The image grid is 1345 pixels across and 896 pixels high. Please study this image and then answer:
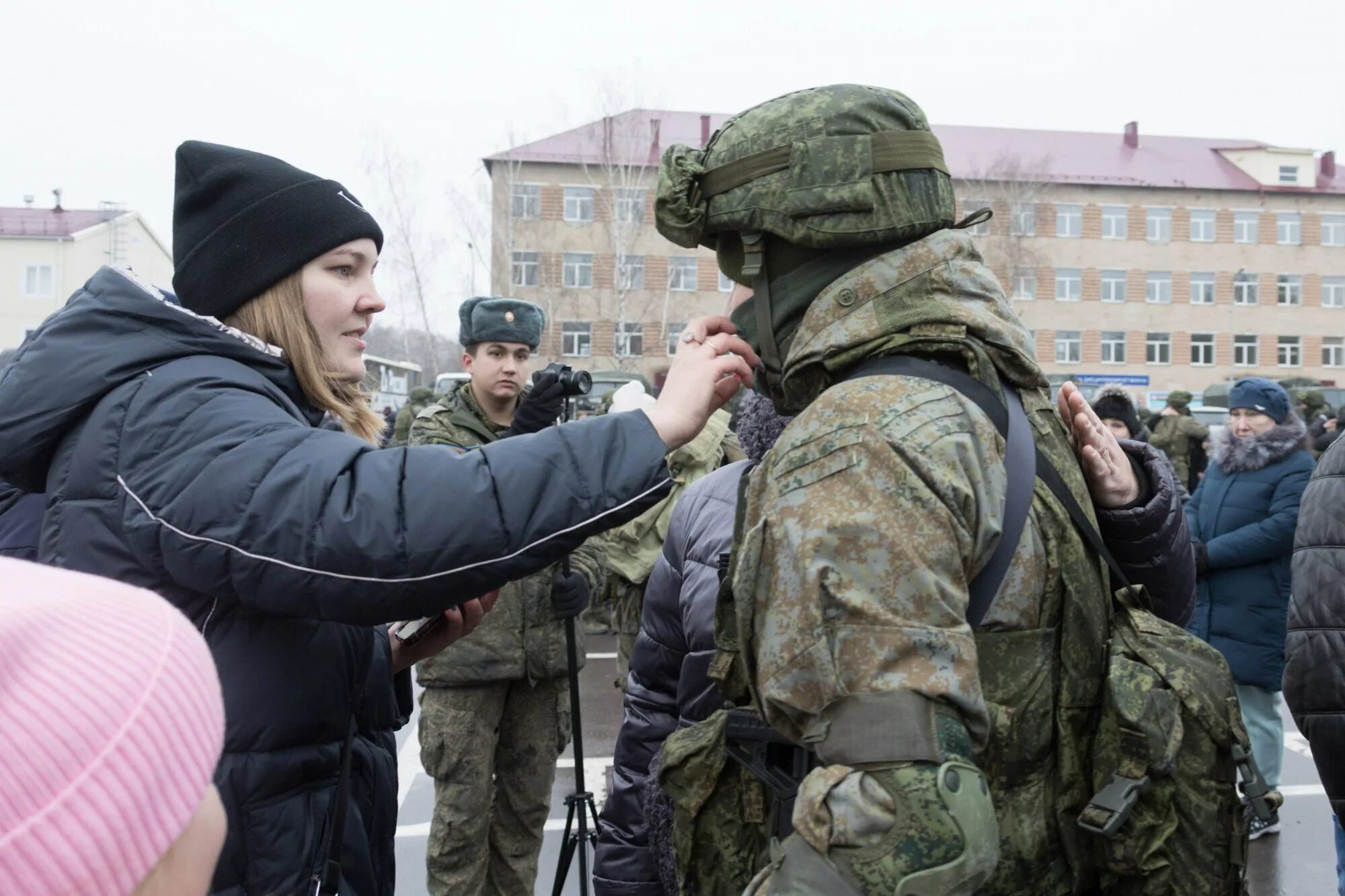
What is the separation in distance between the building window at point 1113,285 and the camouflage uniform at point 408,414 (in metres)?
39.1

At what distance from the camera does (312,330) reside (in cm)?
194

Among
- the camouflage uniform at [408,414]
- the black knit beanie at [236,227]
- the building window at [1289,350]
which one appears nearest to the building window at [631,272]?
the camouflage uniform at [408,414]

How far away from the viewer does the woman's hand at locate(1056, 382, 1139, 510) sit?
2031 millimetres

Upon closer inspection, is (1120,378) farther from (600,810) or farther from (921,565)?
(921,565)

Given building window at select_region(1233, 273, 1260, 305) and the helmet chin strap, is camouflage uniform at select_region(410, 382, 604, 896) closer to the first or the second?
the helmet chin strap

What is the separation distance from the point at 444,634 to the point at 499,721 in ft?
7.08

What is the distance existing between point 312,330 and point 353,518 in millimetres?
565

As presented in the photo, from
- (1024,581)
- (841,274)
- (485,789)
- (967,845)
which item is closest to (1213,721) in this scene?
(1024,581)

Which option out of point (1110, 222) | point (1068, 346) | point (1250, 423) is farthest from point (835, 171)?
point (1110, 222)

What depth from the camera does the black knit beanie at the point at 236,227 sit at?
6.15ft

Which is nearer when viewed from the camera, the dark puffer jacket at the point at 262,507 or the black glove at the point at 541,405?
the dark puffer jacket at the point at 262,507

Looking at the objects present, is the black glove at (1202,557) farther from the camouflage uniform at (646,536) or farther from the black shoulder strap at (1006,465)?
the black shoulder strap at (1006,465)

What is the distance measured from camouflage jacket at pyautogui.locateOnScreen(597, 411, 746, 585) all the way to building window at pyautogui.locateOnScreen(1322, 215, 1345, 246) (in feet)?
174

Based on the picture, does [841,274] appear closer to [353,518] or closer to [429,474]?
[429,474]
